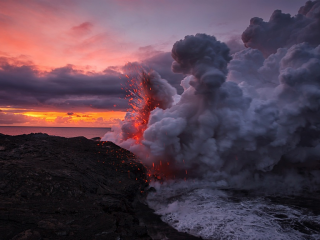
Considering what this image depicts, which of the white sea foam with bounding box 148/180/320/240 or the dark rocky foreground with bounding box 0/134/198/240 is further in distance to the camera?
the white sea foam with bounding box 148/180/320/240

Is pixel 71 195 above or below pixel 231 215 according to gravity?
above

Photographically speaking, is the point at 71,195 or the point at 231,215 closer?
the point at 71,195

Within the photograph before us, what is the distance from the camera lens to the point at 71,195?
1166cm

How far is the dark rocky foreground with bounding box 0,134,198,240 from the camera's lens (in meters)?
8.27

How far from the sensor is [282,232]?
446 inches

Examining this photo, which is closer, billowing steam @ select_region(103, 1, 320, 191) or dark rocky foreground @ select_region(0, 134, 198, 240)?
dark rocky foreground @ select_region(0, 134, 198, 240)

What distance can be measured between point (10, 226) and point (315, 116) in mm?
24724

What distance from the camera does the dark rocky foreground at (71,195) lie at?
827 cm

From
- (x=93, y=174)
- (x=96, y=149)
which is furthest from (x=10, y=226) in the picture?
(x=96, y=149)

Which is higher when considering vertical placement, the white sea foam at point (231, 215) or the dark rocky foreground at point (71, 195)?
the dark rocky foreground at point (71, 195)

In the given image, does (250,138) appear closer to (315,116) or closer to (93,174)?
(315,116)

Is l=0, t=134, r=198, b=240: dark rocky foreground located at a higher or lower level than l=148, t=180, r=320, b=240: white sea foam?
higher

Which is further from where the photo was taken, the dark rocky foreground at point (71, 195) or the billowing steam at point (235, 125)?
the billowing steam at point (235, 125)

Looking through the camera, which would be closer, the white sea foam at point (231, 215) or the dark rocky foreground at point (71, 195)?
the dark rocky foreground at point (71, 195)
